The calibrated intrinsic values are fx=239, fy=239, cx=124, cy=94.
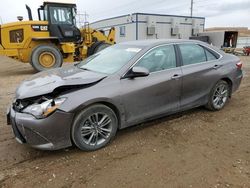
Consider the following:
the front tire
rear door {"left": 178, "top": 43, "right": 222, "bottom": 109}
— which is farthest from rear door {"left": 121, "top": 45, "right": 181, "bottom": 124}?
the front tire

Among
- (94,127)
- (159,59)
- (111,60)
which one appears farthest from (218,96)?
(94,127)

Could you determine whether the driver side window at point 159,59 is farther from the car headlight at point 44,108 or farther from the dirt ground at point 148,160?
the car headlight at point 44,108

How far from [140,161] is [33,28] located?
30.1 ft

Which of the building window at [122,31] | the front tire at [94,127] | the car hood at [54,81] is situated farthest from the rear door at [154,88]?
the building window at [122,31]

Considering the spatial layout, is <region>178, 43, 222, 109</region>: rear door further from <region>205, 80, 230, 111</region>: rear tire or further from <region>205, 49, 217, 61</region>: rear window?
<region>205, 80, 230, 111</region>: rear tire

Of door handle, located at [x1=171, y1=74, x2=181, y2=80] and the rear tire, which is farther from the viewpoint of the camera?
the rear tire

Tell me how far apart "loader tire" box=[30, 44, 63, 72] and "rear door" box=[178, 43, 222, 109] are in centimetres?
753

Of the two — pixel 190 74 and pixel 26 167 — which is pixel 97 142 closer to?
pixel 26 167

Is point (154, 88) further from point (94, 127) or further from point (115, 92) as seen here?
point (94, 127)

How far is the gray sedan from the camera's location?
310 centimetres

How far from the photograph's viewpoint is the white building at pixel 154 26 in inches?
858

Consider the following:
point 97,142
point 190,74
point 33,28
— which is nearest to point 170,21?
point 33,28

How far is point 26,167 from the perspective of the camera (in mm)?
3078

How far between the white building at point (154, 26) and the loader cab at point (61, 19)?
10751 millimetres
